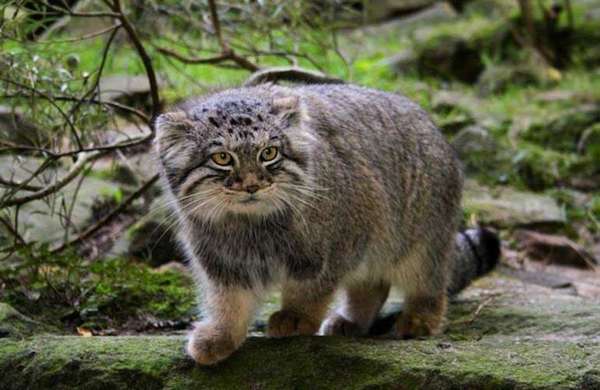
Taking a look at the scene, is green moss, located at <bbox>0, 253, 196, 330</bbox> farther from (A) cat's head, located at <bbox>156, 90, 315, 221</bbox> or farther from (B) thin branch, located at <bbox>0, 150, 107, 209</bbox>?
(A) cat's head, located at <bbox>156, 90, 315, 221</bbox>

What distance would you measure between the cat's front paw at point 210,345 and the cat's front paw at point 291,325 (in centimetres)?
22

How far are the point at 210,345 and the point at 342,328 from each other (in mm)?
1140

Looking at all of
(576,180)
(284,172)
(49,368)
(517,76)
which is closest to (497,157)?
(576,180)

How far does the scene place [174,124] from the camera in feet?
12.7

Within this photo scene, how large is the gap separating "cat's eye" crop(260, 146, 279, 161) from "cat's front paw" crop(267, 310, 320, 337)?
796mm

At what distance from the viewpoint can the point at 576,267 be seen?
6.84m

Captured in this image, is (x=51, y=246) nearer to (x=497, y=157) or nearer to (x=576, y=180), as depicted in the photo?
(x=497, y=157)

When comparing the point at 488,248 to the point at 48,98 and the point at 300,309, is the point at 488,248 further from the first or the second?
the point at 48,98

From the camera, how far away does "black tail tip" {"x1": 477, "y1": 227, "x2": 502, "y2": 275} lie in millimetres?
5328

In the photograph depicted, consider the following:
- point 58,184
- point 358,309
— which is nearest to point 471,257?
point 358,309

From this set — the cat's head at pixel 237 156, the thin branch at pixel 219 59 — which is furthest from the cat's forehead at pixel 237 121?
the thin branch at pixel 219 59

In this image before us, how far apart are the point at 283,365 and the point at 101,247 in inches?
108

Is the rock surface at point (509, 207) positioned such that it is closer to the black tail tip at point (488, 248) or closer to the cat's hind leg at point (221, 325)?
the black tail tip at point (488, 248)

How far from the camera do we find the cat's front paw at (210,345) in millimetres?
3834
